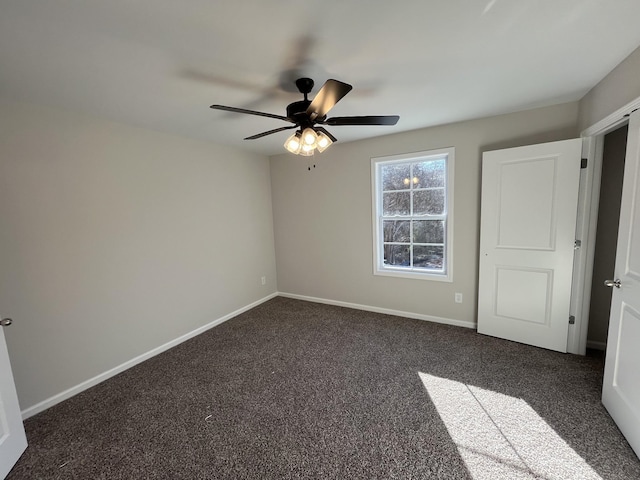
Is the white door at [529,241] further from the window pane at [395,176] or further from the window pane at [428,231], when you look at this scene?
the window pane at [395,176]

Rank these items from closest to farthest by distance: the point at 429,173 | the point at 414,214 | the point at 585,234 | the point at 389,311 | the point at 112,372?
A: the point at 585,234 < the point at 112,372 < the point at 429,173 < the point at 414,214 < the point at 389,311

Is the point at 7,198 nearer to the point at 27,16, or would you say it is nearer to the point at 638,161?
the point at 27,16

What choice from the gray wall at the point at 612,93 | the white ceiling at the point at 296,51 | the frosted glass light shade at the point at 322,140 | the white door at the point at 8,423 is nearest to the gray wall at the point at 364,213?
the gray wall at the point at 612,93

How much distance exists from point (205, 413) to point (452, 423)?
5.65 ft

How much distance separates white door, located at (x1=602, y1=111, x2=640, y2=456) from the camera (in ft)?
5.05

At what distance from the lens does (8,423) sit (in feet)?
5.22

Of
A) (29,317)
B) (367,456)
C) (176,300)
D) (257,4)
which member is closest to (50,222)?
(29,317)

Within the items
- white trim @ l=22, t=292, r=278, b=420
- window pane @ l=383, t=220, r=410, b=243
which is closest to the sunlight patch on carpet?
window pane @ l=383, t=220, r=410, b=243

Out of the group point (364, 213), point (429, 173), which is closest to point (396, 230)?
→ point (364, 213)

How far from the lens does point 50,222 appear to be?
82.5 inches

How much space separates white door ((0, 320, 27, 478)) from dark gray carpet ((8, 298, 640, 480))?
9cm

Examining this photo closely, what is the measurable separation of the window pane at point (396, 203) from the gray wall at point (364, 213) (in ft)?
0.78

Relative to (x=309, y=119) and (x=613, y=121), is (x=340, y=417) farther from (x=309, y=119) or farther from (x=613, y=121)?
(x=613, y=121)

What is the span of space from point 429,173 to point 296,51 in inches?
88.0
